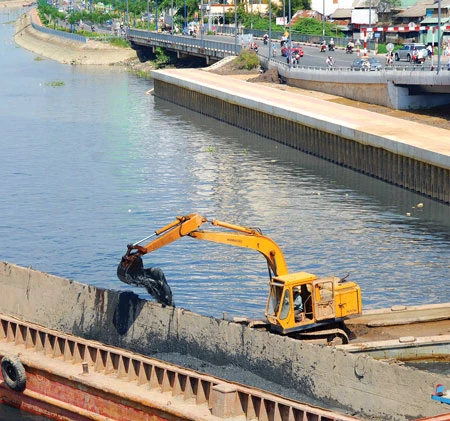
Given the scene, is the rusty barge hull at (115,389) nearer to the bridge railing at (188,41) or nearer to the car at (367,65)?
the car at (367,65)

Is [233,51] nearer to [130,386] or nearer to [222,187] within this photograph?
[222,187]

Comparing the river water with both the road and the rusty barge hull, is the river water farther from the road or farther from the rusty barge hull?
the road

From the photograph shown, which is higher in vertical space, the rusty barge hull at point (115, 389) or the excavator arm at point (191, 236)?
the excavator arm at point (191, 236)

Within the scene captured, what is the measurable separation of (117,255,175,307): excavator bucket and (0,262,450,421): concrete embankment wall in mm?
585

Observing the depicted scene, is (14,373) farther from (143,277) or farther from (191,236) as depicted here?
(191,236)

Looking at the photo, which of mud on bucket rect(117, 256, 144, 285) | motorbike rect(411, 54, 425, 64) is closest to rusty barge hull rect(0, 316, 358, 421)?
mud on bucket rect(117, 256, 144, 285)

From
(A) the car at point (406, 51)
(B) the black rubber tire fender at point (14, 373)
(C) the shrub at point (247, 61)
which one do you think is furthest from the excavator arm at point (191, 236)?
(C) the shrub at point (247, 61)

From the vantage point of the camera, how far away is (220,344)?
104ft

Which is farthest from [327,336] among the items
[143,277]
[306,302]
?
[143,277]

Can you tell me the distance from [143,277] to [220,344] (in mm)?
3631

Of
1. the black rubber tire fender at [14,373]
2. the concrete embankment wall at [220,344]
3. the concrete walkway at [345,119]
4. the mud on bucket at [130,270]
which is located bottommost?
the black rubber tire fender at [14,373]

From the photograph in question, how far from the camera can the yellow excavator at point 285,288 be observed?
3189cm

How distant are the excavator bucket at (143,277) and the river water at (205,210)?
24.2 ft

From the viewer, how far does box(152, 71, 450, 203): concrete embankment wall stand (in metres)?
63.8
